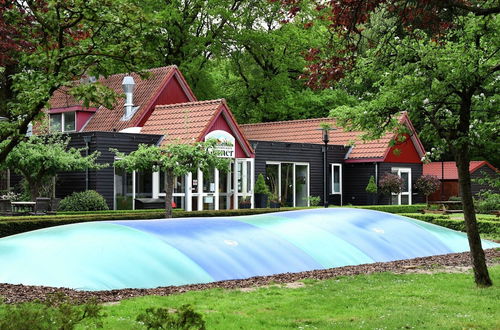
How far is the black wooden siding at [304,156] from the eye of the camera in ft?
119

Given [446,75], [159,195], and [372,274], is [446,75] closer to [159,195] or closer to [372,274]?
[372,274]

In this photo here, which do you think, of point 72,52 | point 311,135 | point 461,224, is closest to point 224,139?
point 461,224

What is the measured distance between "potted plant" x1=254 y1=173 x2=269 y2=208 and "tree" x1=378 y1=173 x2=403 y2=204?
282 inches

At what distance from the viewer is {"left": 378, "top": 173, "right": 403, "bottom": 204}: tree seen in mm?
38375

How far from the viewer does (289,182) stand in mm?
38531

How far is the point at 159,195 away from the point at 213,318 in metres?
21.7

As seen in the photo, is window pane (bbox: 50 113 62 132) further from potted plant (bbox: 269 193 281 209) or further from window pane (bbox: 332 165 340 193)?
window pane (bbox: 332 165 340 193)

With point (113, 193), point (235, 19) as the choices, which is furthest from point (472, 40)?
point (235, 19)

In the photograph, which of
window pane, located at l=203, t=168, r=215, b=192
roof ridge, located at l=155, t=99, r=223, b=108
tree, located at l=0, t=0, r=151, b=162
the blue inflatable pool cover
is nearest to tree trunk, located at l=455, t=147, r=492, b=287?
the blue inflatable pool cover

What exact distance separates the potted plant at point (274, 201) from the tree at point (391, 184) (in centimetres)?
580

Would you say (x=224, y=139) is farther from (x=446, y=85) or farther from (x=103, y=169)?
(x=446, y=85)

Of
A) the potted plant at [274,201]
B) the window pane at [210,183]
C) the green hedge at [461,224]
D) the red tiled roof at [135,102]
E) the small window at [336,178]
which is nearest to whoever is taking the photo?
the green hedge at [461,224]

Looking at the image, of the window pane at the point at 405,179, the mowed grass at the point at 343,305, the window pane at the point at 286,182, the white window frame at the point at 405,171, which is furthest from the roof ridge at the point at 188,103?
the mowed grass at the point at 343,305

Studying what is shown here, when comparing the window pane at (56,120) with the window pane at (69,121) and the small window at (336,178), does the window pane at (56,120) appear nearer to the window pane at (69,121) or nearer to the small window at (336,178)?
the window pane at (69,121)
